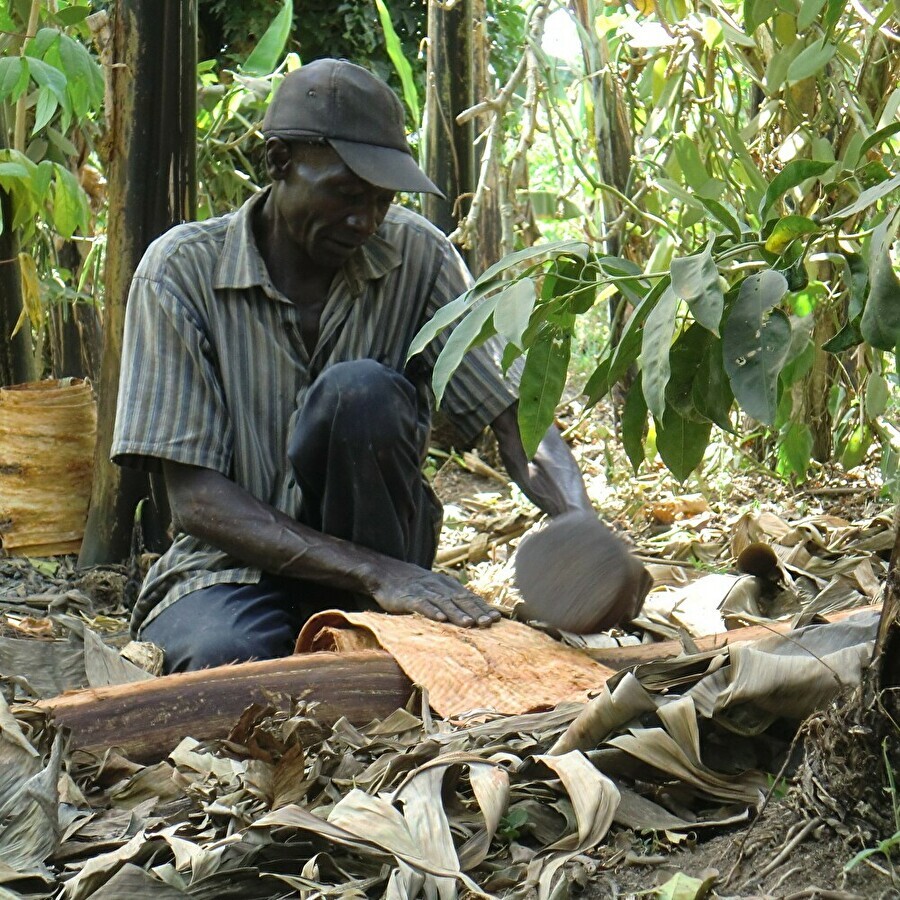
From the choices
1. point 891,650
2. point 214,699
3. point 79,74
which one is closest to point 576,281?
point 891,650

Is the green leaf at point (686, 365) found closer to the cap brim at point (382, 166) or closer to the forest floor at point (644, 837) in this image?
the forest floor at point (644, 837)

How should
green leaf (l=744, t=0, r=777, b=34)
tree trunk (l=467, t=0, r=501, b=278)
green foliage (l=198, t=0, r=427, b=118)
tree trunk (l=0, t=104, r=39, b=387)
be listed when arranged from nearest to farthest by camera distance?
green leaf (l=744, t=0, r=777, b=34) < tree trunk (l=0, t=104, r=39, b=387) < tree trunk (l=467, t=0, r=501, b=278) < green foliage (l=198, t=0, r=427, b=118)

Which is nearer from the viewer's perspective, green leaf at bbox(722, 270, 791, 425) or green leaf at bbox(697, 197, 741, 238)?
green leaf at bbox(722, 270, 791, 425)

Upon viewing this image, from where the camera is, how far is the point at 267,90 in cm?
471

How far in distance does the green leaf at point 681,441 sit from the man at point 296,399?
38.3 inches

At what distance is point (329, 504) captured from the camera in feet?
9.00

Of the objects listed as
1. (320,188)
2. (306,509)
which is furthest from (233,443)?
(320,188)

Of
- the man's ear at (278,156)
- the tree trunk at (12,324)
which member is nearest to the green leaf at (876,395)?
the man's ear at (278,156)

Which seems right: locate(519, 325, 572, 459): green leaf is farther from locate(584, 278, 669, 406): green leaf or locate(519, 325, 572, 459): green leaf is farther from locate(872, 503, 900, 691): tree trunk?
locate(872, 503, 900, 691): tree trunk

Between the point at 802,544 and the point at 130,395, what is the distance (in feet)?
5.19

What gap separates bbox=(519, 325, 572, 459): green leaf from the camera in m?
1.49

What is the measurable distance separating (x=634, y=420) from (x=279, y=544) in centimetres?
124

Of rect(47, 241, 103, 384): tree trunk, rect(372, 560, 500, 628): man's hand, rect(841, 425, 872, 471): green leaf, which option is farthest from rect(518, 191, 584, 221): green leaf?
rect(372, 560, 500, 628): man's hand

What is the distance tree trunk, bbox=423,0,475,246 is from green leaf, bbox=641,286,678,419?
359 centimetres
